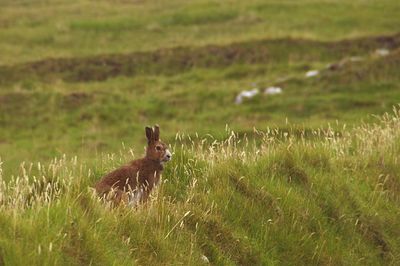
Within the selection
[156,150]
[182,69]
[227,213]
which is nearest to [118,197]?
[156,150]

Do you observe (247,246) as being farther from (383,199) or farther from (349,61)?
(349,61)

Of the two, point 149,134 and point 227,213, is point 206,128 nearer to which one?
point 149,134

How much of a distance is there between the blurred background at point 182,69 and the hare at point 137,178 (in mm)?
6934

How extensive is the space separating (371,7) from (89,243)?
45.1 meters

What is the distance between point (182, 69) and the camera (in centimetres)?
3947

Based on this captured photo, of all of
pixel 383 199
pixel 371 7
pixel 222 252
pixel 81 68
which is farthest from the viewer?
pixel 371 7

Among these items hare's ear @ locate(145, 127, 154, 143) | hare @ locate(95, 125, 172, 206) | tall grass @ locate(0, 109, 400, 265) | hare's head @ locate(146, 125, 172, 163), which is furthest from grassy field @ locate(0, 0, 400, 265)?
hare's ear @ locate(145, 127, 154, 143)

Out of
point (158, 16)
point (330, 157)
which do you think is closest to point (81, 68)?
point (158, 16)

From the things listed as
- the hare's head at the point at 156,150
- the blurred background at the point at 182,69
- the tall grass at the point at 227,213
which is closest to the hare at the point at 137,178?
the hare's head at the point at 156,150

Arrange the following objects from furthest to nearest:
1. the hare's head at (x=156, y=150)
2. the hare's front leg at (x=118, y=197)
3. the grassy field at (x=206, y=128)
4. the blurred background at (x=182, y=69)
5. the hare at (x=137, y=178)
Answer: the blurred background at (x=182, y=69), the hare's head at (x=156, y=150), the hare at (x=137, y=178), the hare's front leg at (x=118, y=197), the grassy field at (x=206, y=128)

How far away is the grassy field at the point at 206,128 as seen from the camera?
8.08 meters

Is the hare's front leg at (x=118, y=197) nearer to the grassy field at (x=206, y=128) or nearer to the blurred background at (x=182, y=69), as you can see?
the grassy field at (x=206, y=128)

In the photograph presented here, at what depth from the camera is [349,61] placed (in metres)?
33.5

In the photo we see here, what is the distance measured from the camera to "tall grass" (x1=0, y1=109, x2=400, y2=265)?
23.7ft
